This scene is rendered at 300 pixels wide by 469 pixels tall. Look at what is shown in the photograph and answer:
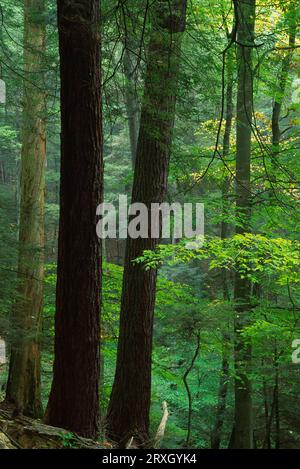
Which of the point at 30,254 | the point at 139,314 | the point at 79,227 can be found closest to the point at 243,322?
the point at 139,314

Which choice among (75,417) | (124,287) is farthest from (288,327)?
(75,417)

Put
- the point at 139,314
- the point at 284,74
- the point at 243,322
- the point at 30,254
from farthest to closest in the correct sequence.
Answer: the point at 284,74, the point at 243,322, the point at 30,254, the point at 139,314

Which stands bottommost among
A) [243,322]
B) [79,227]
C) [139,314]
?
[243,322]

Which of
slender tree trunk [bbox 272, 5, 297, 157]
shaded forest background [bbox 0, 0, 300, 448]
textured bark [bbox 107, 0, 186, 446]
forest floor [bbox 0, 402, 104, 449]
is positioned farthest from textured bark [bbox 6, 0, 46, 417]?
slender tree trunk [bbox 272, 5, 297, 157]

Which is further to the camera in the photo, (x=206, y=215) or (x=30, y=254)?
(x=206, y=215)

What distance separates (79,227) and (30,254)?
183 inches

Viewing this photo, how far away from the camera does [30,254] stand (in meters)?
8.33

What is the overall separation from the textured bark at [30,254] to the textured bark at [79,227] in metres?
3.53

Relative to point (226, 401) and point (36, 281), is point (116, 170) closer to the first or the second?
point (226, 401)

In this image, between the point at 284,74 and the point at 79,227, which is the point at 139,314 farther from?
the point at 284,74

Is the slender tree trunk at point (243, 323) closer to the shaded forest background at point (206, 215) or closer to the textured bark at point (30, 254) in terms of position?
the shaded forest background at point (206, 215)

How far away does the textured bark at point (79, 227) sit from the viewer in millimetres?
3654

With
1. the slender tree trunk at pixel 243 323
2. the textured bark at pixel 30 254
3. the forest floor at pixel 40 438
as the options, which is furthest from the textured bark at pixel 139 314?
the slender tree trunk at pixel 243 323

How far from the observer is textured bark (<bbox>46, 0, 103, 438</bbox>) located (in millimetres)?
3654
